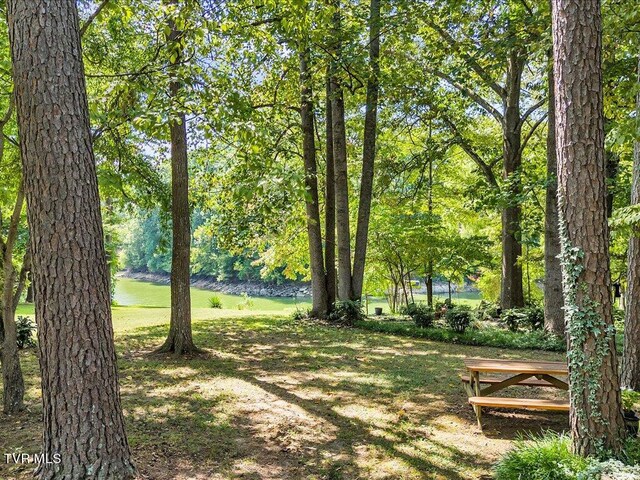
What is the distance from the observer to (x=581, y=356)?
316 centimetres

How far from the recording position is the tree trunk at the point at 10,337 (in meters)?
4.17

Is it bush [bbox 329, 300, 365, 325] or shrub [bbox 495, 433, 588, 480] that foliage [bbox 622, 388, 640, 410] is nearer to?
shrub [bbox 495, 433, 588, 480]

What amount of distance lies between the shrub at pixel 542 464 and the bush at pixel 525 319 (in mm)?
7355

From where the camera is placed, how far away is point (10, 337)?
165 inches

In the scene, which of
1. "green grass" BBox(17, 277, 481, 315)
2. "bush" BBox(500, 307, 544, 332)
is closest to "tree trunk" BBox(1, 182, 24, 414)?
"bush" BBox(500, 307, 544, 332)

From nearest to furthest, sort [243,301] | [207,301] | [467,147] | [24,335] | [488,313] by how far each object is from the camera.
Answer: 1. [24,335]
2. [488,313]
3. [467,147]
4. [243,301]
5. [207,301]

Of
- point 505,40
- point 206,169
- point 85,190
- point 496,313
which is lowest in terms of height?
point 496,313

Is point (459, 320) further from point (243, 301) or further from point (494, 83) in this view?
point (243, 301)

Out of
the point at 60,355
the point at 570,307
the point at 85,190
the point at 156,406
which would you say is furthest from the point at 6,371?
the point at 570,307

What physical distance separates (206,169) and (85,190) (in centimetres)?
868

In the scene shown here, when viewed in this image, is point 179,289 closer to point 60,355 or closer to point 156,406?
point 156,406

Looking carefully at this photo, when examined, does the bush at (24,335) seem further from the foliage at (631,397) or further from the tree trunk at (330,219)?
the foliage at (631,397)

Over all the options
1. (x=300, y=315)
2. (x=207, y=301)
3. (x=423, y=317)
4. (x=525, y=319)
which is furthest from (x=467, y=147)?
(x=207, y=301)

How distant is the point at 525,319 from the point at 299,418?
298 inches
